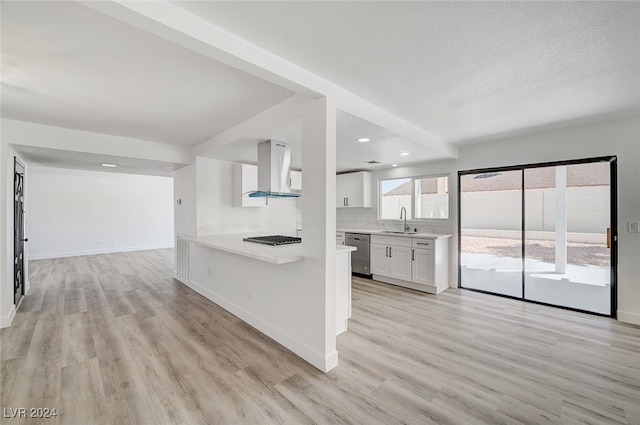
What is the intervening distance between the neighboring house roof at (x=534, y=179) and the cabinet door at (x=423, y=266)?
52.2 inches

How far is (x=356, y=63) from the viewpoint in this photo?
199 cm

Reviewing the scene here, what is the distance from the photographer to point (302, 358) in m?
2.43

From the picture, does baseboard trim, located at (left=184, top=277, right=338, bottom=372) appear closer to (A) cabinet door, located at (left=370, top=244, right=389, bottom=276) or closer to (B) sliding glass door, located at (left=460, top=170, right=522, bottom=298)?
(A) cabinet door, located at (left=370, top=244, right=389, bottom=276)

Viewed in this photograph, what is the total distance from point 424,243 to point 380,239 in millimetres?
836

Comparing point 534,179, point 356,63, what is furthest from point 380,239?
point 356,63

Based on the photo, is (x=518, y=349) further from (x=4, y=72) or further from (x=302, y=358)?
(x=4, y=72)

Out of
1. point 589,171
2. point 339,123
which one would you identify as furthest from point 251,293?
point 589,171

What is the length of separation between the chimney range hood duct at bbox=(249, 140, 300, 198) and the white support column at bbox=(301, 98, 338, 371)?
1114mm

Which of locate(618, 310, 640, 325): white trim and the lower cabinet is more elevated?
the lower cabinet

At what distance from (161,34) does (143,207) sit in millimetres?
9663

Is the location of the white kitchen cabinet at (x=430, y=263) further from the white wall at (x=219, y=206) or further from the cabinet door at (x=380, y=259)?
the white wall at (x=219, y=206)

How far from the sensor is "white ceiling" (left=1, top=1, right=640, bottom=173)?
4.86 ft

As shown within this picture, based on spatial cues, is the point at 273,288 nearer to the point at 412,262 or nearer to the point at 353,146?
the point at 353,146

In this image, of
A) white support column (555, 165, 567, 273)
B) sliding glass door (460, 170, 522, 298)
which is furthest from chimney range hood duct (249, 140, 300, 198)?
white support column (555, 165, 567, 273)
